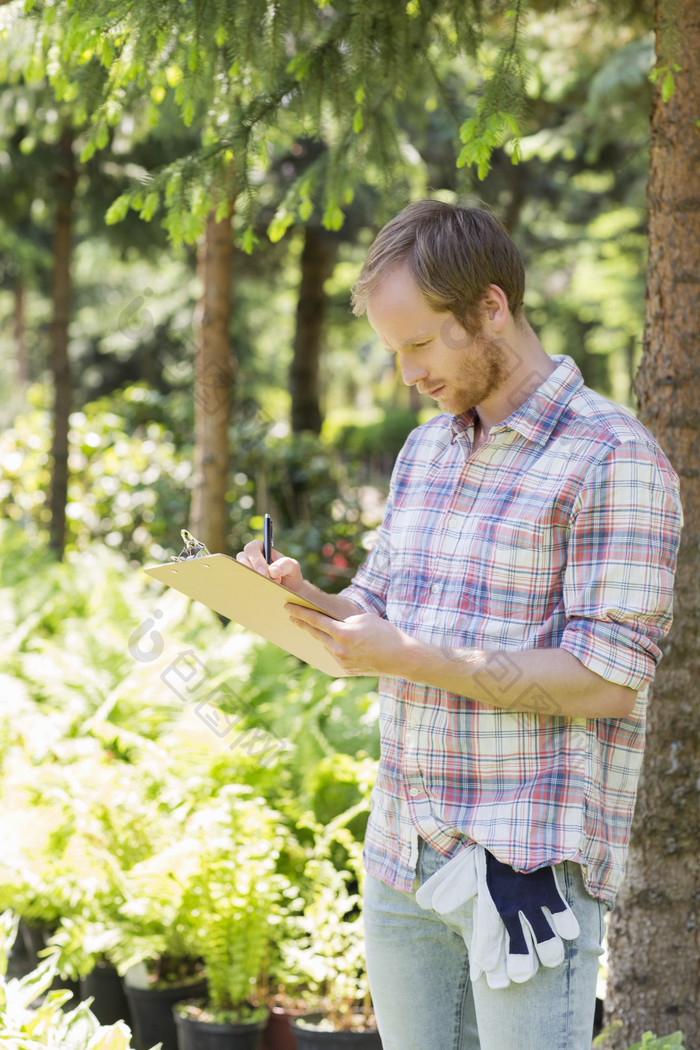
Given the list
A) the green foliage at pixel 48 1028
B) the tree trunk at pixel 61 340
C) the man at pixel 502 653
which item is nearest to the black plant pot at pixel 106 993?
the green foliage at pixel 48 1028

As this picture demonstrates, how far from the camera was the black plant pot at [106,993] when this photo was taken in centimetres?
332

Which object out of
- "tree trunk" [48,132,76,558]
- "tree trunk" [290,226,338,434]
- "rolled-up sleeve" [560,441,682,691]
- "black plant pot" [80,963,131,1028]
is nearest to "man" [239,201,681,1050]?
"rolled-up sleeve" [560,441,682,691]

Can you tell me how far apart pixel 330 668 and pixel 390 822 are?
0.30 m

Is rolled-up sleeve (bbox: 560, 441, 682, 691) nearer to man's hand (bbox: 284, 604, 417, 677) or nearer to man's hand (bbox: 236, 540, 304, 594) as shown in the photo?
man's hand (bbox: 284, 604, 417, 677)

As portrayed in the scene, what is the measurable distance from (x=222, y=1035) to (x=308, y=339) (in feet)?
31.6

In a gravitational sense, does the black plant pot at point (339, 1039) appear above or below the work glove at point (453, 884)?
below

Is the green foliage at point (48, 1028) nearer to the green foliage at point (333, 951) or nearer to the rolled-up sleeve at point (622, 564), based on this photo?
the green foliage at point (333, 951)

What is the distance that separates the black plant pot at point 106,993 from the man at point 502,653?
185 cm

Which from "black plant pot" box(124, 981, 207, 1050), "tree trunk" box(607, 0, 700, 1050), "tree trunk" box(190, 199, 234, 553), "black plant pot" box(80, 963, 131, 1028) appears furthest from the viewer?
"tree trunk" box(190, 199, 234, 553)

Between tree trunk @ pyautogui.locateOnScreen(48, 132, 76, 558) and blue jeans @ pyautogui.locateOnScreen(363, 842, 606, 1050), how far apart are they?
235 inches

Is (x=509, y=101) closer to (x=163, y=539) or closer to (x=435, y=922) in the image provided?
(x=435, y=922)

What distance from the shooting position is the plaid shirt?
59.9 inches

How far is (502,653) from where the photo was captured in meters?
1.53

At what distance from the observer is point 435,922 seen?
69.2 inches
